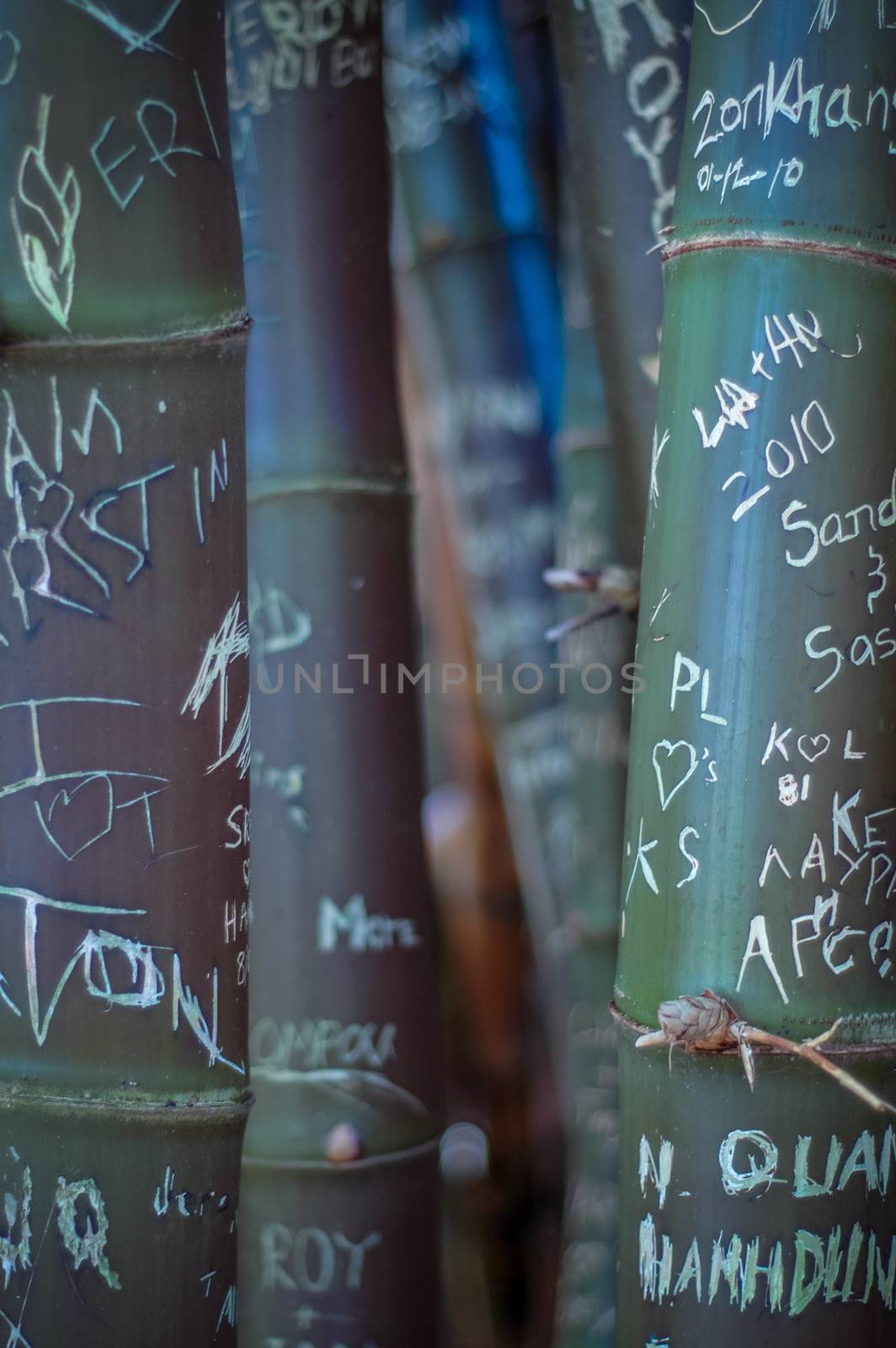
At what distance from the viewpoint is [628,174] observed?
1.02m

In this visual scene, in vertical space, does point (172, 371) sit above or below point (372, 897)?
above

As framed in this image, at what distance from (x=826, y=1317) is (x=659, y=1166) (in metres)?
0.11

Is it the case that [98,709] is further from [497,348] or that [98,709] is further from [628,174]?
[497,348]

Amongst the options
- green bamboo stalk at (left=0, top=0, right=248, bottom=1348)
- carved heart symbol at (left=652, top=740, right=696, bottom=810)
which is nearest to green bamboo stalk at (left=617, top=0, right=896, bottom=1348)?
carved heart symbol at (left=652, top=740, right=696, bottom=810)

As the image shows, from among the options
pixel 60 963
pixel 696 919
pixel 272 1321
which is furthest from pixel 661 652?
pixel 272 1321

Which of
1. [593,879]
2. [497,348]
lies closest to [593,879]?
[593,879]

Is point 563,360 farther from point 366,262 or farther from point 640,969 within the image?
point 640,969

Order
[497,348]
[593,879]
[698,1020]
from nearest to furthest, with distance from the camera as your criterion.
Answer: [698,1020]
[593,879]
[497,348]

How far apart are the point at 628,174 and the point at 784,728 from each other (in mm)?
479

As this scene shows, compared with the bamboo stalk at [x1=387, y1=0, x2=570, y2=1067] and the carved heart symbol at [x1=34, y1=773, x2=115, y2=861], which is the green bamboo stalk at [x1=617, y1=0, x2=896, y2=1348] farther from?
the bamboo stalk at [x1=387, y1=0, x2=570, y2=1067]

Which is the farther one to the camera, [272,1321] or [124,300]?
[272,1321]

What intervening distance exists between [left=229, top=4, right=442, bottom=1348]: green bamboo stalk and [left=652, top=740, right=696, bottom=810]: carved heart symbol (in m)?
0.38

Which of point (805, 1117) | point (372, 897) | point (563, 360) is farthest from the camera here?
point (563, 360)

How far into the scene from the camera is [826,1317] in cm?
73
